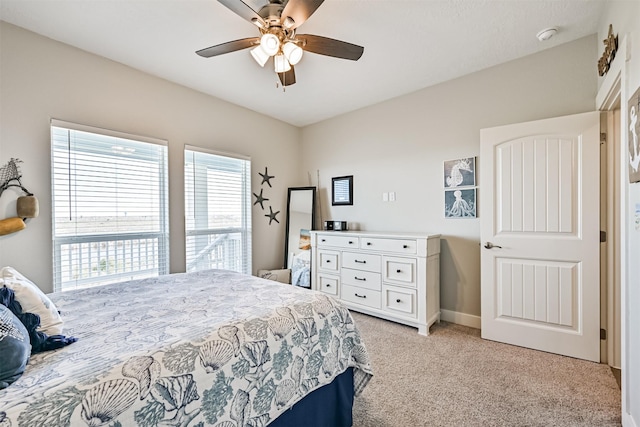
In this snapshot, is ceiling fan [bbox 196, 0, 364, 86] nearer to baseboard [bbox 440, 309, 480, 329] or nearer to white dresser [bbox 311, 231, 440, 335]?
white dresser [bbox 311, 231, 440, 335]

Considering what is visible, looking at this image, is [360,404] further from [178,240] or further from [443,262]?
[178,240]

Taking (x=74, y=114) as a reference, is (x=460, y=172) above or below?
below

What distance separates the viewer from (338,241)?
3439mm

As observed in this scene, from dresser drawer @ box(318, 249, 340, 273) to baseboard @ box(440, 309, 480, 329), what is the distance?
1.30m

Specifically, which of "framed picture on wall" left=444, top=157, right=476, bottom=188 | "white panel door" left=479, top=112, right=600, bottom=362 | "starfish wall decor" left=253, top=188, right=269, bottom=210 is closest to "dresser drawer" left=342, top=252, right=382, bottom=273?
"white panel door" left=479, top=112, right=600, bottom=362

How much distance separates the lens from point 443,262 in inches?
122

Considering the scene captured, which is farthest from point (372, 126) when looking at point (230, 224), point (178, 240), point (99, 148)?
point (99, 148)

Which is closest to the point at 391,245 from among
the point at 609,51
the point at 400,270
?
the point at 400,270

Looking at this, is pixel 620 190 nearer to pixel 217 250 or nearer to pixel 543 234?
pixel 543 234

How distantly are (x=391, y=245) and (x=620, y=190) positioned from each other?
175 centimetres

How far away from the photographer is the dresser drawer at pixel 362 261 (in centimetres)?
309

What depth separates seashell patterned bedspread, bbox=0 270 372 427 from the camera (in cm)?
80

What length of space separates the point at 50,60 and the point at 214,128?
1.49m

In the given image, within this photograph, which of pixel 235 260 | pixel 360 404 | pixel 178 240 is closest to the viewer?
pixel 360 404
